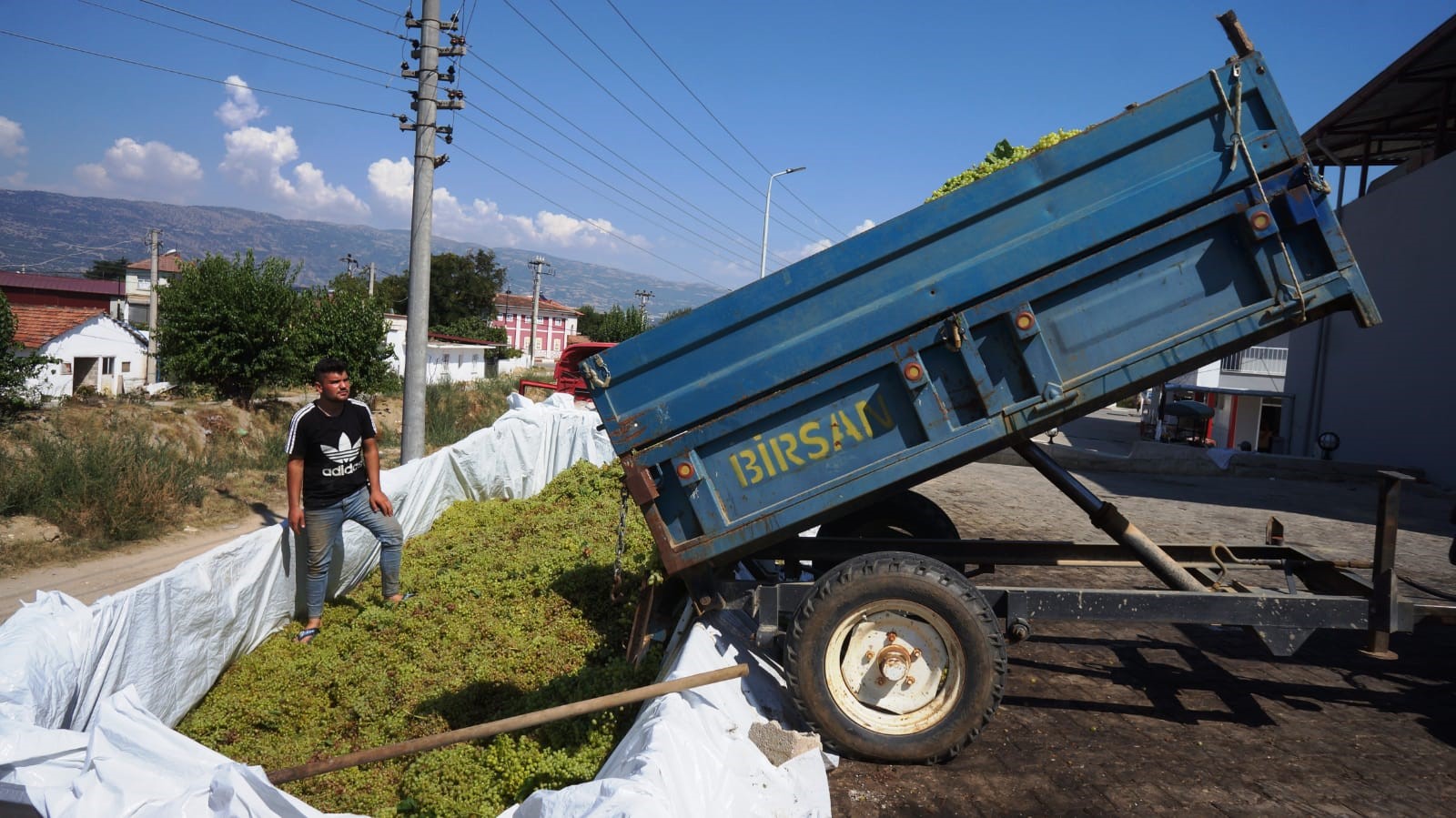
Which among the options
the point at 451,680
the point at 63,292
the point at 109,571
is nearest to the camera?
the point at 451,680

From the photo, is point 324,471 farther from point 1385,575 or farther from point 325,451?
point 1385,575

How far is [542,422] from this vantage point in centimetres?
1223

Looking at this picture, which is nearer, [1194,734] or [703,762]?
[703,762]

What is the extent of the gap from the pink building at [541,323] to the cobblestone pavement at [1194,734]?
317 feet

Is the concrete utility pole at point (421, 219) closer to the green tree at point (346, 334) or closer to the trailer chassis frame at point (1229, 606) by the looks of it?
the trailer chassis frame at point (1229, 606)

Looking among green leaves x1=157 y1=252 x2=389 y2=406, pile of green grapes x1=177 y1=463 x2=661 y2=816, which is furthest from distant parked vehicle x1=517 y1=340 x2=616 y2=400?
pile of green grapes x1=177 y1=463 x2=661 y2=816

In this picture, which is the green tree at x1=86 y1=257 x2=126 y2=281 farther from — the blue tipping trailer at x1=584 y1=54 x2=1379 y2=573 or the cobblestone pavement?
the cobblestone pavement

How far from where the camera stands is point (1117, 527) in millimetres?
4660

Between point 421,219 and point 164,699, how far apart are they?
8468 millimetres

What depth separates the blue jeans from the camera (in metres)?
5.74

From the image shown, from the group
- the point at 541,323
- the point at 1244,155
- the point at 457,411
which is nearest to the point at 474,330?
the point at 541,323

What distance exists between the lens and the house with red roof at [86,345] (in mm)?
34812

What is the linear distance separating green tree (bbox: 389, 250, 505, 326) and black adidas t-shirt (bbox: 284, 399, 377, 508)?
6866cm

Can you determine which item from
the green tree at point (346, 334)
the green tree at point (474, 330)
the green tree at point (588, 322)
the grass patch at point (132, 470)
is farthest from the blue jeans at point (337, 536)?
the green tree at point (588, 322)
